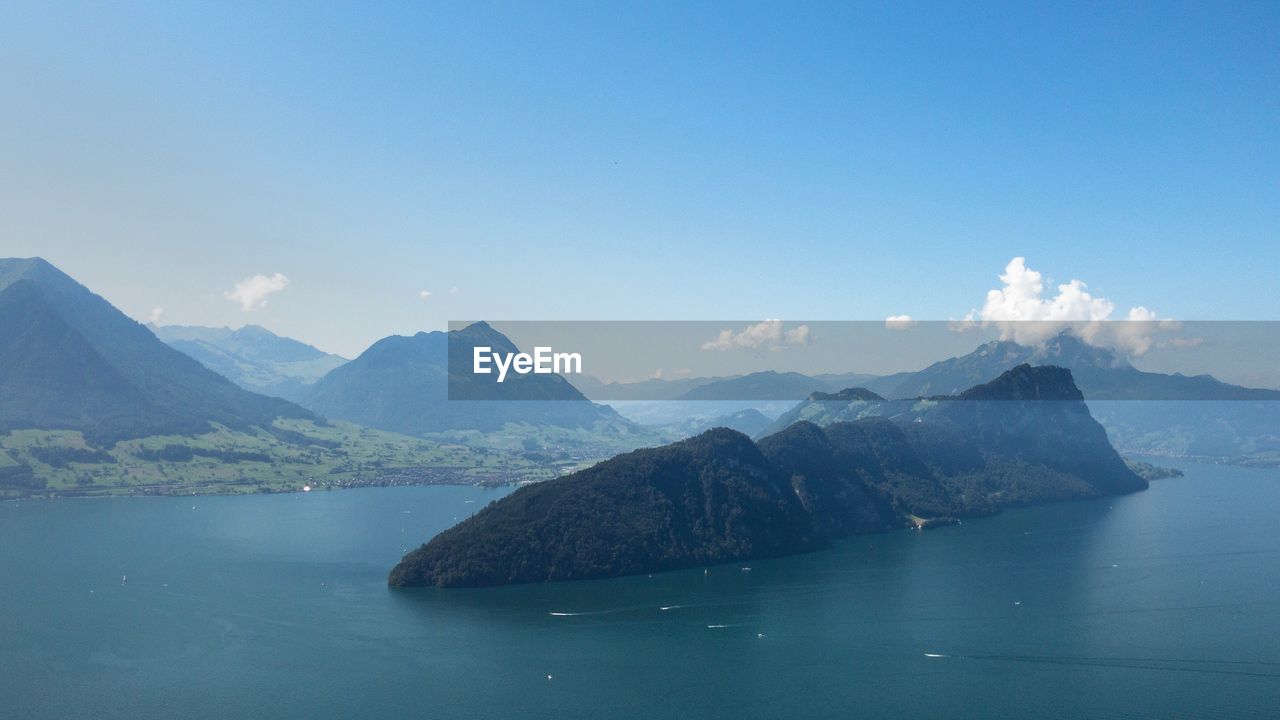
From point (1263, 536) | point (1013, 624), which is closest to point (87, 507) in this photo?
point (1013, 624)

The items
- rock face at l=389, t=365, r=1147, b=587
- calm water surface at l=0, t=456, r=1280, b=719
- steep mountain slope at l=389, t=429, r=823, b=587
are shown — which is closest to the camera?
calm water surface at l=0, t=456, r=1280, b=719

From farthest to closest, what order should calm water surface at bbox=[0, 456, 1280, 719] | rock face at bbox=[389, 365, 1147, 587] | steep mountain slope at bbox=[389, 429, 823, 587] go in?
1. rock face at bbox=[389, 365, 1147, 587]
2. steep mountain slope at bbox=[389, 429, 823, 587]
3. calm water surface at bbox=[0, 456, 1280, 719]

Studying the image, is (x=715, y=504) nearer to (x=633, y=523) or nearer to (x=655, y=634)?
(x=633, y=523)

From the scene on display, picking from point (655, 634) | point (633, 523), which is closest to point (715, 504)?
point (633, 523)

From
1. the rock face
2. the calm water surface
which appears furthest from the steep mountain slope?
the calm water surface

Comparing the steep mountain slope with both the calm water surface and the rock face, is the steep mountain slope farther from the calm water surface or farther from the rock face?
the calm water surface

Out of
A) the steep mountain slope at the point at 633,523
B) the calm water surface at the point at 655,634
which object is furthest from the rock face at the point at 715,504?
the calm water surface at the point at 655,634

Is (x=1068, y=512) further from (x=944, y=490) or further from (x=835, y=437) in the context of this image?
(x=835, y=437)
